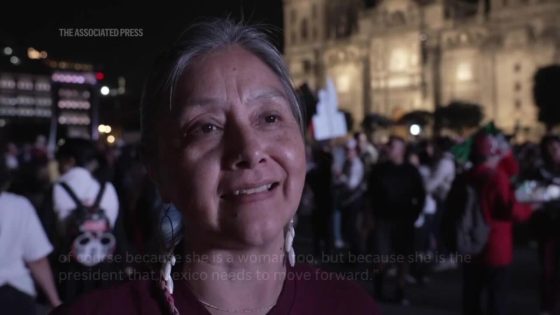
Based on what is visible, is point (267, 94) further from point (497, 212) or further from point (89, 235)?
point (497, 212)

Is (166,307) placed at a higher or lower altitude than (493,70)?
lower

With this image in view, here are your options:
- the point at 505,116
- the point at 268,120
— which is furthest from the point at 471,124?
the point at 268,120

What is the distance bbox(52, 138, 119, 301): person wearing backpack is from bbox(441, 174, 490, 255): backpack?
3111 millimetres

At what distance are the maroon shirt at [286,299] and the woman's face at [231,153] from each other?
0.16 meters

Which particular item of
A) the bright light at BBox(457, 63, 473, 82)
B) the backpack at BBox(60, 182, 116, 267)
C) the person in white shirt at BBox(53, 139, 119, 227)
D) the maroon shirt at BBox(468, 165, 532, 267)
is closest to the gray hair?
the backpack at BBox(60, 182, 116, 267)

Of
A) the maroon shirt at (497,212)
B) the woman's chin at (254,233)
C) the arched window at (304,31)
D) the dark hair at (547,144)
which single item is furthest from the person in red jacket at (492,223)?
the arched window at (304,31)

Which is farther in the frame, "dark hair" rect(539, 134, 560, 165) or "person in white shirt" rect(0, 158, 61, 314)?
"dark hair" rect(539, 134, 560, 165)

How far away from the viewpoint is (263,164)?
1.31 m

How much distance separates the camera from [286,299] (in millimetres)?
1509

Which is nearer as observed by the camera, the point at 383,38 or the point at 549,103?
the point at 549,103

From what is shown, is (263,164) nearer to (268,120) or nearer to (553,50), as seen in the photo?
(268,120)

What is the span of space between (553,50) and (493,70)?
6.28 meters

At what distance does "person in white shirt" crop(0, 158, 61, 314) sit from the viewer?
3.57 m

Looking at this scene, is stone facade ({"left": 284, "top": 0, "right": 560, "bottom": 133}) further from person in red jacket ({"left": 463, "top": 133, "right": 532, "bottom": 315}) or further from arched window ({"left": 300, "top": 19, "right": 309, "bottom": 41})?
person in red jacket ({"left": 463, "top": 133, "right": 532, "bottom": 315})
